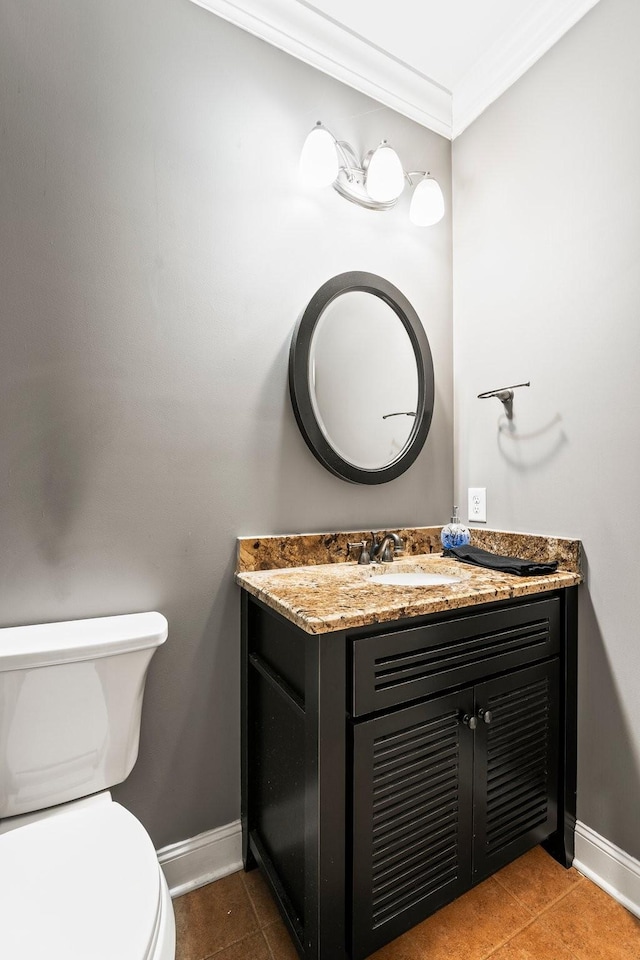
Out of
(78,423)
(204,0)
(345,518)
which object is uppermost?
(204,0)

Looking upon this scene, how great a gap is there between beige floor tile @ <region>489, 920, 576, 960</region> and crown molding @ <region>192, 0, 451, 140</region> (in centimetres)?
261

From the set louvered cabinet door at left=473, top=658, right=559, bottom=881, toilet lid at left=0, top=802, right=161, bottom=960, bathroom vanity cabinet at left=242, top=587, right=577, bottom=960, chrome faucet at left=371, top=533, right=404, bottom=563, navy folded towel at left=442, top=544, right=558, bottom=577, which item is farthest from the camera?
chrome faucet at left=371, top=533, right=404, bottom=563

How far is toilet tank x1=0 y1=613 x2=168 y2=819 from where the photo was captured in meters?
0.98

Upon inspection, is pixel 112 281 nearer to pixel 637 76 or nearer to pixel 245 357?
pixel 245 357

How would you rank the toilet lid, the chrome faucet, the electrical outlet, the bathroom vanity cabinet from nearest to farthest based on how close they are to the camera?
the toilet lid, the bathroom vanity cabinet, the chrome faucet, the electrical outlet

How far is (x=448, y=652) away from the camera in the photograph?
1.12m

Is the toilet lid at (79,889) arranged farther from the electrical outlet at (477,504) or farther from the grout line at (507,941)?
the electrical outlet at (477,504)

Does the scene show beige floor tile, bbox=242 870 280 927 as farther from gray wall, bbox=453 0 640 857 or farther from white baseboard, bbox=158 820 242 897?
gray wall, bbox=453 0 640 857

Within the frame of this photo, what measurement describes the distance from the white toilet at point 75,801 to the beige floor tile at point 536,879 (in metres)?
1.02

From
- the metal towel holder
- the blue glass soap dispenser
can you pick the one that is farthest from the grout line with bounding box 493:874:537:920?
the metal towel holder

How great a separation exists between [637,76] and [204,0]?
1.25 meters

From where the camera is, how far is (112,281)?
1.23 meters

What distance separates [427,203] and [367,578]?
4.49ft

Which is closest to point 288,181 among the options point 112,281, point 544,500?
point 112,281
